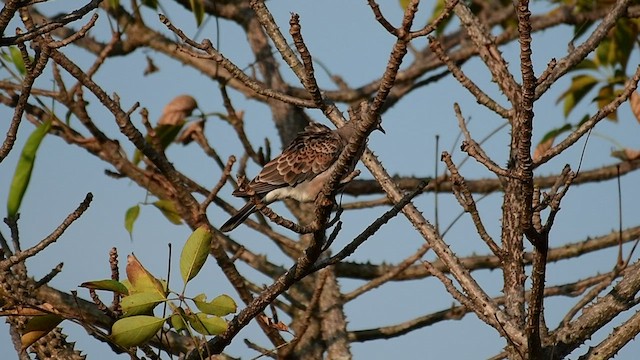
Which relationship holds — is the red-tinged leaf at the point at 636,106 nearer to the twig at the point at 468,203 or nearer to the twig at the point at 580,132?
the twig at the point at 468,203

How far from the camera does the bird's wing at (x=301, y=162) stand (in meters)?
6.62

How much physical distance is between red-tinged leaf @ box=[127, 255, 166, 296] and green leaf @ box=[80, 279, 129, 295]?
0.04m

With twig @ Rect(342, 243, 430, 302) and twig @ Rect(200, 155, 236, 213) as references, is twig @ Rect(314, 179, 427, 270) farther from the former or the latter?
twig @ Rect(342, 243, 430, 302)

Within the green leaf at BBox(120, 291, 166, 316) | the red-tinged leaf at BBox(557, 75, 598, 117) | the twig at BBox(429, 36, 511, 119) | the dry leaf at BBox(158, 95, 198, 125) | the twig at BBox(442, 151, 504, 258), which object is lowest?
the green leaf at BBox(120, 291, 166, 316)

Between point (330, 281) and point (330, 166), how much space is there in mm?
867

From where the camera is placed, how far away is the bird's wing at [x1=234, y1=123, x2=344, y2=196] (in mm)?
6621

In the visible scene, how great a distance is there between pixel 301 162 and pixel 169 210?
0.97 meters

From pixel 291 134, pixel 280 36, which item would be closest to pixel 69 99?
pixel 291 134

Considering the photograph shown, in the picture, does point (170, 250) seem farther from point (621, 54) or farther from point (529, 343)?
point (621, 54)

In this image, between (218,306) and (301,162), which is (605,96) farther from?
(218,306)

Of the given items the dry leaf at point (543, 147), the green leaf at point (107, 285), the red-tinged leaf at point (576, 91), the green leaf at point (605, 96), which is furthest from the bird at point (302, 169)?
the green leaf at point (107, 285)

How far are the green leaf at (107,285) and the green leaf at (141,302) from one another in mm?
74

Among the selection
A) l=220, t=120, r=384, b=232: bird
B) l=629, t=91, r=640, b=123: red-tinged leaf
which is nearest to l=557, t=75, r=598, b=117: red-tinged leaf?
l=629, t=91, r=640, b=123: red-tinged leaf

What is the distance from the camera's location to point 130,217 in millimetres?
6688
